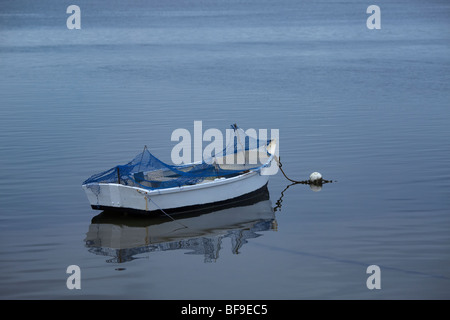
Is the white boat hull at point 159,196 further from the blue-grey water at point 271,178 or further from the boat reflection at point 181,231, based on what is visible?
the blue-grey water at point 271,178

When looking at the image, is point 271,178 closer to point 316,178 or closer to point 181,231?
point 316,178

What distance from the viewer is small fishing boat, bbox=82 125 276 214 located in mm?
21406

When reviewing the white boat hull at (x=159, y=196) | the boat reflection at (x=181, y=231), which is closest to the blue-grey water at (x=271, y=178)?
the boat reflection at (x=181, y=231)

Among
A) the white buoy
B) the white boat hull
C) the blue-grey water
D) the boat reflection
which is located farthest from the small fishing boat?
the white buoy

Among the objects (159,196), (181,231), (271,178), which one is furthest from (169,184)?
(271,178)

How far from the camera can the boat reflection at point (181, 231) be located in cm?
1944

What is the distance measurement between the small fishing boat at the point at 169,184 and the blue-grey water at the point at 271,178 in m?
0.59

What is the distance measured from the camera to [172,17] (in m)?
120

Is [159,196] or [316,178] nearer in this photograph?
[159,196]

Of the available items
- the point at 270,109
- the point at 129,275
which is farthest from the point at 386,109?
the point at 129,275

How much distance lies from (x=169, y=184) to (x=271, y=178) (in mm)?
5520

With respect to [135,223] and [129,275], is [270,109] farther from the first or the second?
[129,275]

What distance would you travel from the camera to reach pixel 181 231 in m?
20.9

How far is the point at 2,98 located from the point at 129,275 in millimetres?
29429
